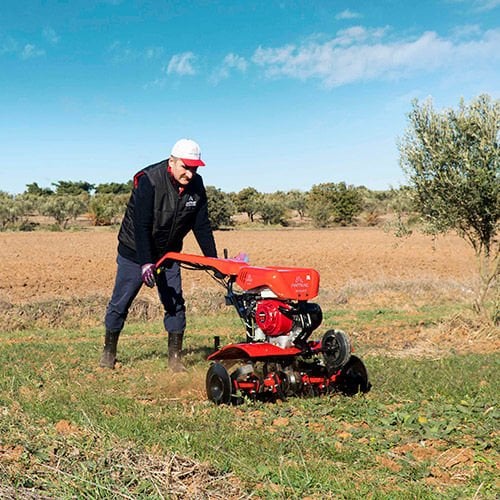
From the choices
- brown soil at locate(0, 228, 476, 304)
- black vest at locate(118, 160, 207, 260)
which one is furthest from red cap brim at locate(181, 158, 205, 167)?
brown soil at locate(0, 228, 476, 304)

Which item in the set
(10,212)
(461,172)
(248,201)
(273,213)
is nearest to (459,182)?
(461,172)

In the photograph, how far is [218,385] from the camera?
629 cm

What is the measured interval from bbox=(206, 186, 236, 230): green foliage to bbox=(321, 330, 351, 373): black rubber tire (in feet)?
193

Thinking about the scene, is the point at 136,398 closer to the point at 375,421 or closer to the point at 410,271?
the point at 375,421

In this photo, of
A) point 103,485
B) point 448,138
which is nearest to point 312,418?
point 103,485

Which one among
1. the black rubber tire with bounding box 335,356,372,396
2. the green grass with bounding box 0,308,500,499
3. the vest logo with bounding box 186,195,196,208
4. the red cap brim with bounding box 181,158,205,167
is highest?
the red cap brim with bounding box 181,158,205,167

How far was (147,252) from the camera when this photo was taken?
7305 mm

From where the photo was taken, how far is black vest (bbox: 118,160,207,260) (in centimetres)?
745

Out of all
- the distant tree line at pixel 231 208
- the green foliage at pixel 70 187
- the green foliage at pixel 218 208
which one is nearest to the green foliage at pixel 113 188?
the green foliage at pixel 70 187

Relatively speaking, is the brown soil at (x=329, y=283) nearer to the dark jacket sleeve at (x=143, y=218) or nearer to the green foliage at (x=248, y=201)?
the dark jacket sleeve at (x=143, y=218)

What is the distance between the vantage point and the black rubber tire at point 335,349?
611 centimetres

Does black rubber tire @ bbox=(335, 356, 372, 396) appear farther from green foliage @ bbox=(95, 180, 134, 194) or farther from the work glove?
green foliage @ bbox=(95, 180, 134, 194)

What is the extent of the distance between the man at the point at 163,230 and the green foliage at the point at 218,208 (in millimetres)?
57040

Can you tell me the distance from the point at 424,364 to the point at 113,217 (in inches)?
2655
